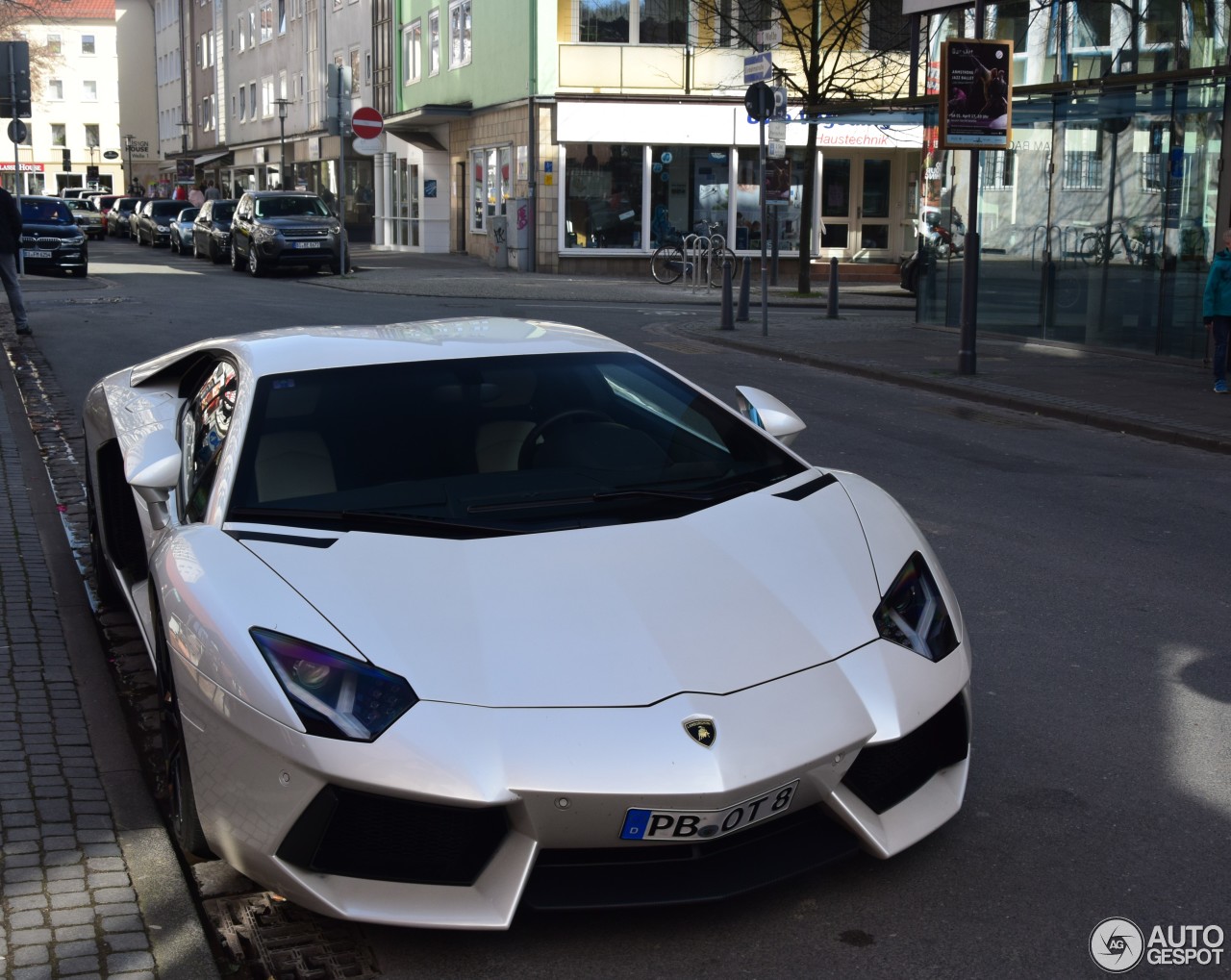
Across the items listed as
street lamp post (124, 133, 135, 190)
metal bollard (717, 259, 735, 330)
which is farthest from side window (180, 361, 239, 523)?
street lamp post (124, 133, 135, 190)

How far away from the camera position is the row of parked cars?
96.7 ft

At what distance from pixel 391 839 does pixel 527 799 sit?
0.33m

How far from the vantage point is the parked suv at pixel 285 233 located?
31.8 m

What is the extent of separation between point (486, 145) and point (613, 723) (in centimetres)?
3686

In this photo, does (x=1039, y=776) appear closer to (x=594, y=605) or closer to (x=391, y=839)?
(x=594, y=605)

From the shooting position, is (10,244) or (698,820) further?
(10,244)

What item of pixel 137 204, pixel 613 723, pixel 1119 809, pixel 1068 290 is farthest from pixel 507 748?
pixel 137 204

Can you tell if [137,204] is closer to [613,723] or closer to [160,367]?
[160,367]

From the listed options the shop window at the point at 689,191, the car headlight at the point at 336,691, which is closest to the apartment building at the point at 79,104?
the shop window at the point at 689,191

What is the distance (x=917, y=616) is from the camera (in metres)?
3.73

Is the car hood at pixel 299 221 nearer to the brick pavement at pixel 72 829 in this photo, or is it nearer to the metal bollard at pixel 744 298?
the metal bollard at pixel 744 298

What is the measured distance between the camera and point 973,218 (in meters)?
14.4

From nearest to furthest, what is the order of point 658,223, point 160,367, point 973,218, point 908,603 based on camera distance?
point 908,603
point 160,367
point 973,218
point 658,223

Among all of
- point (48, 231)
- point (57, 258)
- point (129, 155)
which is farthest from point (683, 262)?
point (129, 155)
